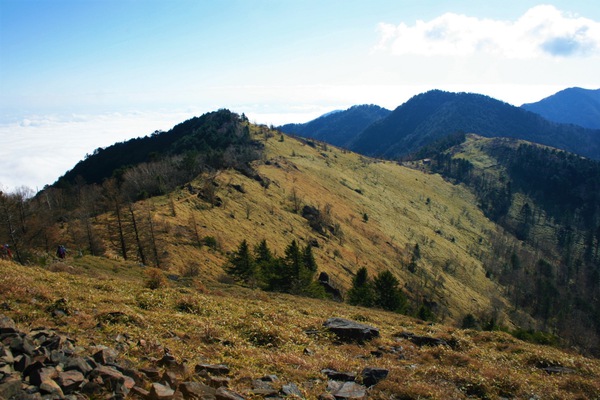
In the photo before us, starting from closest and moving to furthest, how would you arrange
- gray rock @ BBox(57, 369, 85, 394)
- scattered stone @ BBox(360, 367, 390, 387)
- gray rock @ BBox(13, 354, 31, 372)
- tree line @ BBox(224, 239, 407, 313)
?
gray rock @ BBox(57, 369, 85, 394) < gray rock @ BBox(13, 354, 31, 372) < scattered stone @ BBox(360, 367, 390, 387) < tree line @ BBox(224, 239, 407, 313)

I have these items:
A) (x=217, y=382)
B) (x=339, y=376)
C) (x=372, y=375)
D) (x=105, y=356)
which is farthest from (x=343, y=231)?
(x=105, y=356)

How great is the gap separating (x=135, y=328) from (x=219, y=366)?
5.50 m

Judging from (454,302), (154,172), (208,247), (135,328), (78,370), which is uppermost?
(154,172)

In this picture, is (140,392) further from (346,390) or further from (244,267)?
(244,267)

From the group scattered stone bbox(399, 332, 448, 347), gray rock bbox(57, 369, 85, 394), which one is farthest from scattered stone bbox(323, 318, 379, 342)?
gray rock bbox(57, 369, 85, 394)

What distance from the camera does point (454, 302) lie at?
126 m

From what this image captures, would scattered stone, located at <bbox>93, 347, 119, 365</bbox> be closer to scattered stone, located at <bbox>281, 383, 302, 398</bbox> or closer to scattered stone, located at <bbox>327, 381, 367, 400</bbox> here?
scattered stone, located at <bbox>281, 383, 302, 398</bbox>

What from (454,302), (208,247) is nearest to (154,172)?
(208,247)

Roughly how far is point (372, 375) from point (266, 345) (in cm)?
562

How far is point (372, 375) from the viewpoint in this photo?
15.6 metres

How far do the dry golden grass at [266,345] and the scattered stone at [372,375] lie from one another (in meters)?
0.36

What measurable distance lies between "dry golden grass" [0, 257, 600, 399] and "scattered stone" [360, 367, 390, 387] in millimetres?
359

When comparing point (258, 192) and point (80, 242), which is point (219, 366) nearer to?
point (80, 242)

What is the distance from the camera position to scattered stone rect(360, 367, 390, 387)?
1529 cm
